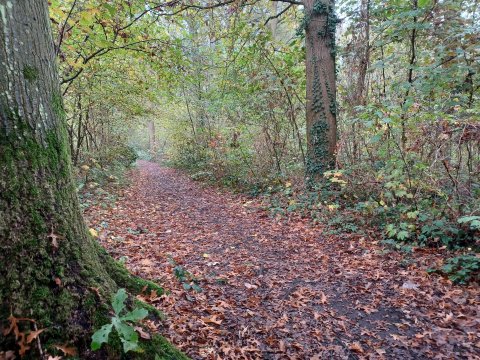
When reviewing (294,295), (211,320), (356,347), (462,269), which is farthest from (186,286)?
(462,269)

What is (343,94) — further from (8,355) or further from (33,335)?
(8,355)

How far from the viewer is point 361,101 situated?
7293 millimetres

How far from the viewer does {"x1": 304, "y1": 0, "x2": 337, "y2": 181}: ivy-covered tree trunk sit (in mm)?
7926

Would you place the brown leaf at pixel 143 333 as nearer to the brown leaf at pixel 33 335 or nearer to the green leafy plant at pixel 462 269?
the brown leaf at pixel 33 335

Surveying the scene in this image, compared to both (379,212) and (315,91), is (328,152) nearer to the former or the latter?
(315,91)

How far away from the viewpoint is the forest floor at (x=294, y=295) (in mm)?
2895

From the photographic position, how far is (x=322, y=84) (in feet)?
26.1

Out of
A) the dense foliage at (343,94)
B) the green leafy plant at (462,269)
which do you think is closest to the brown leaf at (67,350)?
the dense foliage at (343,94)

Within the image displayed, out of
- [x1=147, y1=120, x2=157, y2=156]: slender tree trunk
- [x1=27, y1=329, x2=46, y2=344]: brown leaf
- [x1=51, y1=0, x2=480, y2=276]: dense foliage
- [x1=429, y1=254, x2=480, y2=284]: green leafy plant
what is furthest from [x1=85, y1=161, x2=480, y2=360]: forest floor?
[x1=147, y1=120, x2=157, y2=156]: slender tree trunk

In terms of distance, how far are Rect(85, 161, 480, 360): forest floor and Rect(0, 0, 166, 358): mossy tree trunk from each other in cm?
109

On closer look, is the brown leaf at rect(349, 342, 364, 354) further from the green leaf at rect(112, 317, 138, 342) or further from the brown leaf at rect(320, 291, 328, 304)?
A: the green leaf at rect(112, 317, 138, 342)

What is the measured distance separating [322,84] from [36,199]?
747cm

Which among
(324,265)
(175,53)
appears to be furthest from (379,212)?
(175,53)

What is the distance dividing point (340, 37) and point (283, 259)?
6.82 meters
